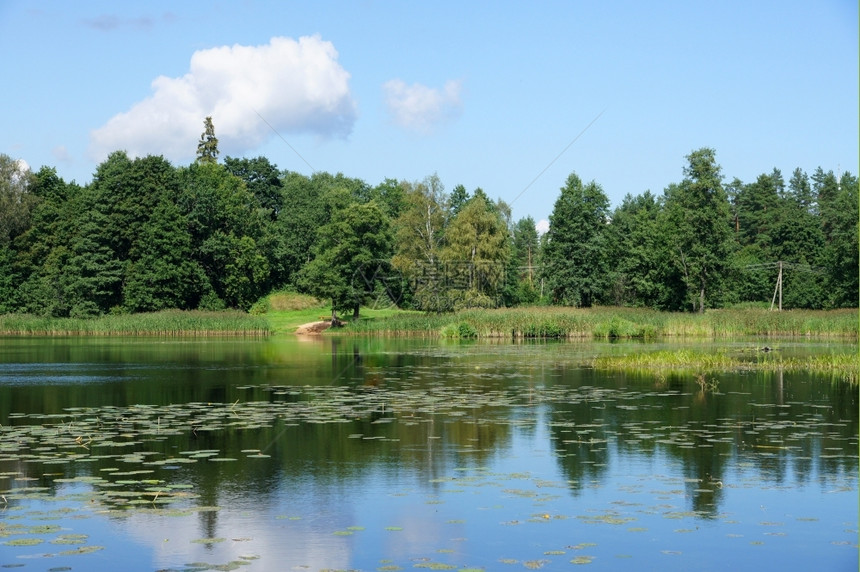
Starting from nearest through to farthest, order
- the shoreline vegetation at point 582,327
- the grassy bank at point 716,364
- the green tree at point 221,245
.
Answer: the grassy bank at point 716,364
the shoreline vegetation at point 582,327
the green tree at point 221,245

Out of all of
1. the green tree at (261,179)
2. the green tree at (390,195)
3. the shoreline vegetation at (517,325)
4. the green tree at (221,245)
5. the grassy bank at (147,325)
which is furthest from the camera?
the green tree at (261,179)

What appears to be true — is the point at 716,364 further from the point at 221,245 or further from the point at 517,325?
the point at 221,245

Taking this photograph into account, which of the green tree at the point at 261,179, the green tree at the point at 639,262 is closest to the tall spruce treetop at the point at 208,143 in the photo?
the green tree at the point at 261,179

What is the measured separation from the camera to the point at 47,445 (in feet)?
50.3

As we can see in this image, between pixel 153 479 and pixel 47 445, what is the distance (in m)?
3.81

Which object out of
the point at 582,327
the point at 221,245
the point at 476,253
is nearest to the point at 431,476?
the point at 582,327

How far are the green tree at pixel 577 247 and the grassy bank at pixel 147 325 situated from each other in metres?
27.5

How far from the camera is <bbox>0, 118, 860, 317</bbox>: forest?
75688 millimetres

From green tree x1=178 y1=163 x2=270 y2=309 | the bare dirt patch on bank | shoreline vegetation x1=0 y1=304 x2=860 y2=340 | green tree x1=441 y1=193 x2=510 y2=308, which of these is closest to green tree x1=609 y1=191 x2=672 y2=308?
green tree x1=441 y1=193 x2=510 y2=308

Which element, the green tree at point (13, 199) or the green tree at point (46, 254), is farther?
the green tree at point (13, 199)

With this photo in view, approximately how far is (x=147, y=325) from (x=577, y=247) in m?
37.4

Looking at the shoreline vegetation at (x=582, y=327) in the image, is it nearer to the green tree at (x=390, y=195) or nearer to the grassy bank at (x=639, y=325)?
the grassy bank at (x=639, y=325)

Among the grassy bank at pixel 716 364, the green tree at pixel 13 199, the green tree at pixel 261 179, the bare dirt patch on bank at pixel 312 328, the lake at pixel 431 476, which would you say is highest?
the green tree at pixel 261 179

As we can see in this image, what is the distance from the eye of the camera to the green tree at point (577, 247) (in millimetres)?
80938
